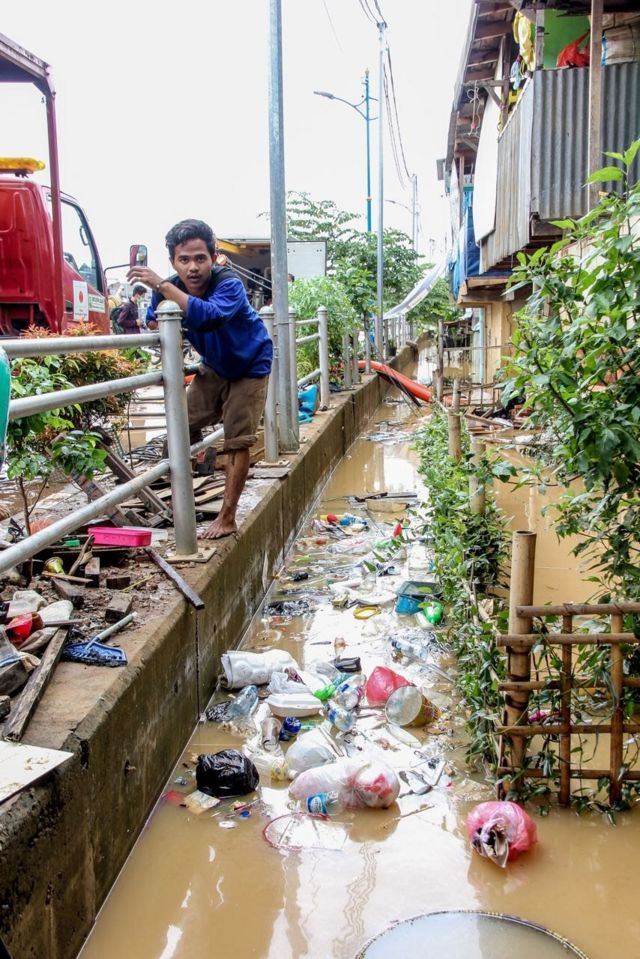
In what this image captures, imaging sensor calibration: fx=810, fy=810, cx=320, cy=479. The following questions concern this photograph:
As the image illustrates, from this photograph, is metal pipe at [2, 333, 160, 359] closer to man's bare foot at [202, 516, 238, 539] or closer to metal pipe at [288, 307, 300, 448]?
man's bare foot at [202, 516, 238, 539]

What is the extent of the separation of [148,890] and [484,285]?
12.5m

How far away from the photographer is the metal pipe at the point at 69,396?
2236 millimetres

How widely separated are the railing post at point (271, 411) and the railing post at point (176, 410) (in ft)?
7.54

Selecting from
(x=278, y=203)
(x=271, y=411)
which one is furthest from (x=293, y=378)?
(x=278, y=203)

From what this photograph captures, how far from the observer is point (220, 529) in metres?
3.91

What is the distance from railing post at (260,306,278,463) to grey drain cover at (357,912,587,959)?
13.1 ft

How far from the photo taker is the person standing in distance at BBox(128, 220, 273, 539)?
11.4 feet

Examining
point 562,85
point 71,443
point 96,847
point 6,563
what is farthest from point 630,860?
point 562,85

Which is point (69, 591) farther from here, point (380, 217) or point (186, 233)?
point (380, 217)

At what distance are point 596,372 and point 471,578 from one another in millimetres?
1324

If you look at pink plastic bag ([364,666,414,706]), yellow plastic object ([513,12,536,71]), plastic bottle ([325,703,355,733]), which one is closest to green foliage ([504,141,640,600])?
pink plastic bag ([364,666,414,706])

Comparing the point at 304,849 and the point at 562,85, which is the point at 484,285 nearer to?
the point at 562,85

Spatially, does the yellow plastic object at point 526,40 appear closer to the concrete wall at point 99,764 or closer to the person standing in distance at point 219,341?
the person standing in distance at point 219,341

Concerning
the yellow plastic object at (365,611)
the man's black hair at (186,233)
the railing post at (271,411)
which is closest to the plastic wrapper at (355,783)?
the yellow plastic object at (365,611)
